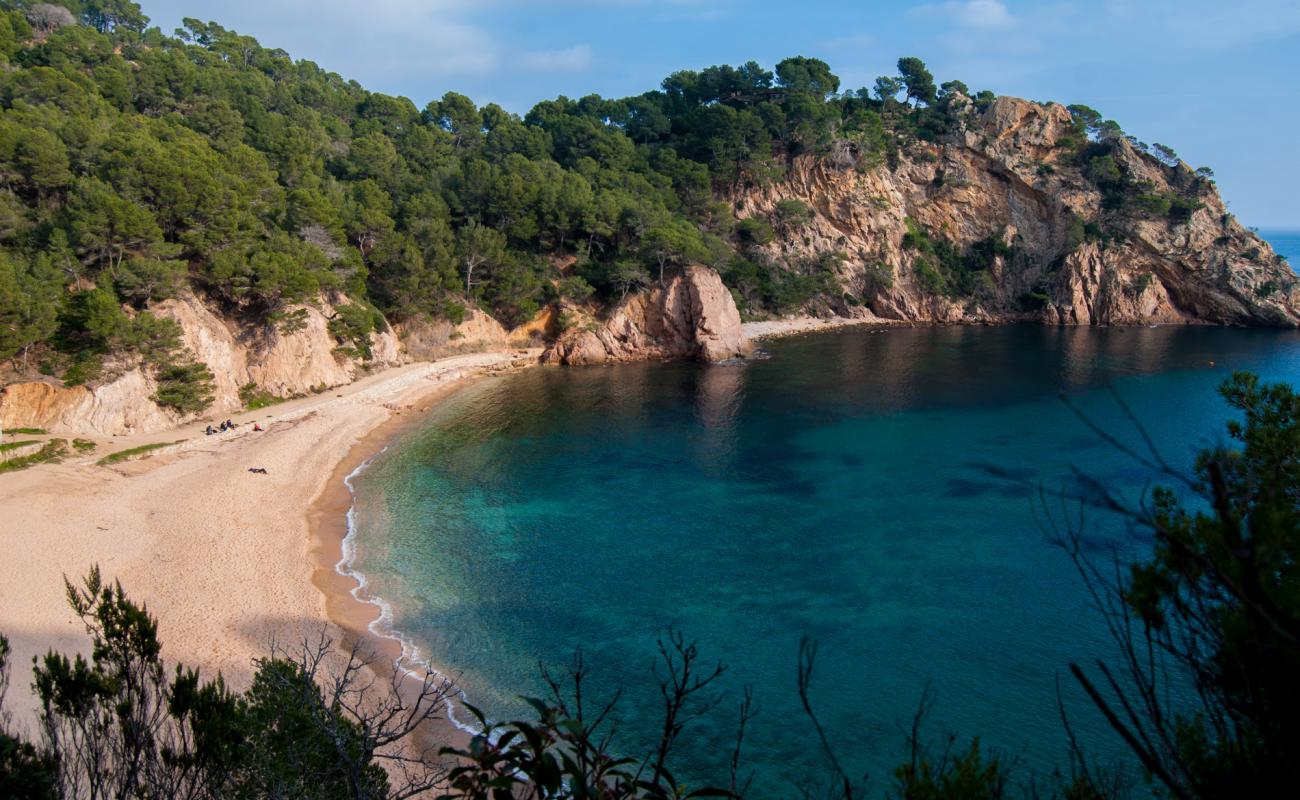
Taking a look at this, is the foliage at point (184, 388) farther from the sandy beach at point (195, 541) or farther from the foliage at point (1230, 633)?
the foliage at point (1230, 633)

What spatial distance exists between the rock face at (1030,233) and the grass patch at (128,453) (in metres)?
55.6

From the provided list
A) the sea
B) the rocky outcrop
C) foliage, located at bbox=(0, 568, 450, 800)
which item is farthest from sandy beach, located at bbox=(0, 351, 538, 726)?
the rocky outcrop

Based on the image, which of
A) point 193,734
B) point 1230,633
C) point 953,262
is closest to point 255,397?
point 193,734

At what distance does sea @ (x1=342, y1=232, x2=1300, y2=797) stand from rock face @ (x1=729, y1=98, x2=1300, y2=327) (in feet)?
95.3

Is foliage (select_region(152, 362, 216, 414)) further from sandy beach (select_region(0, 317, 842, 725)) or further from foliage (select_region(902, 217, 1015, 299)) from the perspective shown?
foliage (select_region(902, 217, 1015, 299))

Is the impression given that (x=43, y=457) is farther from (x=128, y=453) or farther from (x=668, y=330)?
(x=668, y=330)

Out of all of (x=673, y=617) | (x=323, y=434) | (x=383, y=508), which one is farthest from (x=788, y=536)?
(x=323, y=434)

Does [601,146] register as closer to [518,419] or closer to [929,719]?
[518,419]

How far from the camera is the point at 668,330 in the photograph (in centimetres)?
5484

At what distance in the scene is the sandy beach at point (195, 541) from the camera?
699 inches

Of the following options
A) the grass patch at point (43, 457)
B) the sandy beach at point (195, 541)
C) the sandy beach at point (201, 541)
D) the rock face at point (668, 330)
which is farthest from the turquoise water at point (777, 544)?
the grass patch at point (43, 457)

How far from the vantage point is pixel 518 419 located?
127 feet

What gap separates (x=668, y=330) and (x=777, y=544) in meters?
32.7

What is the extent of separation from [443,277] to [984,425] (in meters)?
35.8
